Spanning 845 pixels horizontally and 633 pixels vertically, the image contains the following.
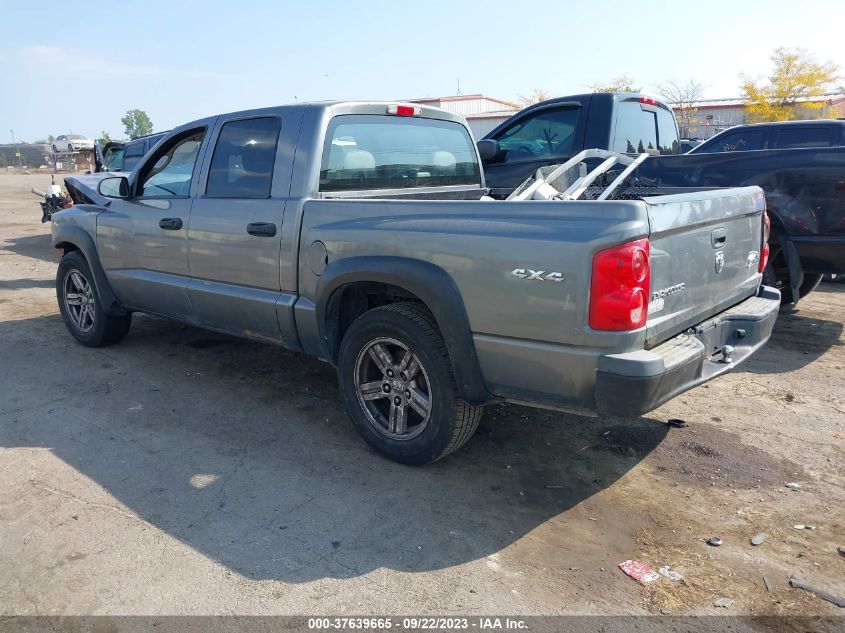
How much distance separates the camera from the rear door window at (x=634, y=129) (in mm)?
6934

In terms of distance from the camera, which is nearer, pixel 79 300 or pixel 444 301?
pixel 444 301

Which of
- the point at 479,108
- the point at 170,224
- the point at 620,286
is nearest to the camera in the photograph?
the point at 620,286

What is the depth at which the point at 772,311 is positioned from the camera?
13.0 ft

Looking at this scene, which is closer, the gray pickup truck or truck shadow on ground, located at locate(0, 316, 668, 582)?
the gray pickup truck

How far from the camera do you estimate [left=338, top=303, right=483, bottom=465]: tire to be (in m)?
3.52

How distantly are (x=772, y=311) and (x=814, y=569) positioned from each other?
159cm

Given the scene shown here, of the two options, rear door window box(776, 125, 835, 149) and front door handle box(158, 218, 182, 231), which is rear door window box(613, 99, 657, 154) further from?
front door handle box(158, 218, 182, 231)

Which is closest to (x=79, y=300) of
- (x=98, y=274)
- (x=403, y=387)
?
(x=98, y=274)

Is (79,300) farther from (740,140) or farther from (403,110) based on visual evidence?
(740,140)

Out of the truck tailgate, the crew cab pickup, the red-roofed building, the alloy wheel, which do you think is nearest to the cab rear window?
the crew cab pickup

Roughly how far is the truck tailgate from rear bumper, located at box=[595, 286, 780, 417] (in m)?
0.08

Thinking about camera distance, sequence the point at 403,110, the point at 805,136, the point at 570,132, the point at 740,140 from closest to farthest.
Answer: the point at 403,110 → the point at 570,132 → the point at 805,136 → the point at 740,140

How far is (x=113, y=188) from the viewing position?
5.91 metres

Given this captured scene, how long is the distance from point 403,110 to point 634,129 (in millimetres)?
3480
